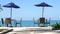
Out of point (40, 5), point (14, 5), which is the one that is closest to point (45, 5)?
point (40, 5)

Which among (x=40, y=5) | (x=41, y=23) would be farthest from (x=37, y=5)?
(x=41, y=23)

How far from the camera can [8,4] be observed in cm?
2103

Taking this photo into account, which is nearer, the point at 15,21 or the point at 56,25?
the point at 56,25

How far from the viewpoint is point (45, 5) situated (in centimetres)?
2089

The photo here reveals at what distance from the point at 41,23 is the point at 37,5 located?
68.0 inches

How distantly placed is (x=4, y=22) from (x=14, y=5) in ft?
5.77

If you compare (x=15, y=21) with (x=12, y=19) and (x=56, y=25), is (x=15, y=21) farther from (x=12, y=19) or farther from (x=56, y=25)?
(x=56, y=25)

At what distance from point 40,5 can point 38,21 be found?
1468 millimetres

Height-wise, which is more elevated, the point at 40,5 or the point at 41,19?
the point at 40,5

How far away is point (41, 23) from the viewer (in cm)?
2061

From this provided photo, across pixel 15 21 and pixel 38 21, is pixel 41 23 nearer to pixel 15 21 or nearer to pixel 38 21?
pixel 38 21

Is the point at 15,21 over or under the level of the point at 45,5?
under

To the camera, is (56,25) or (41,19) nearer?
(56,25)

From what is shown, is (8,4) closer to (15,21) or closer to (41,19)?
(15,21)
